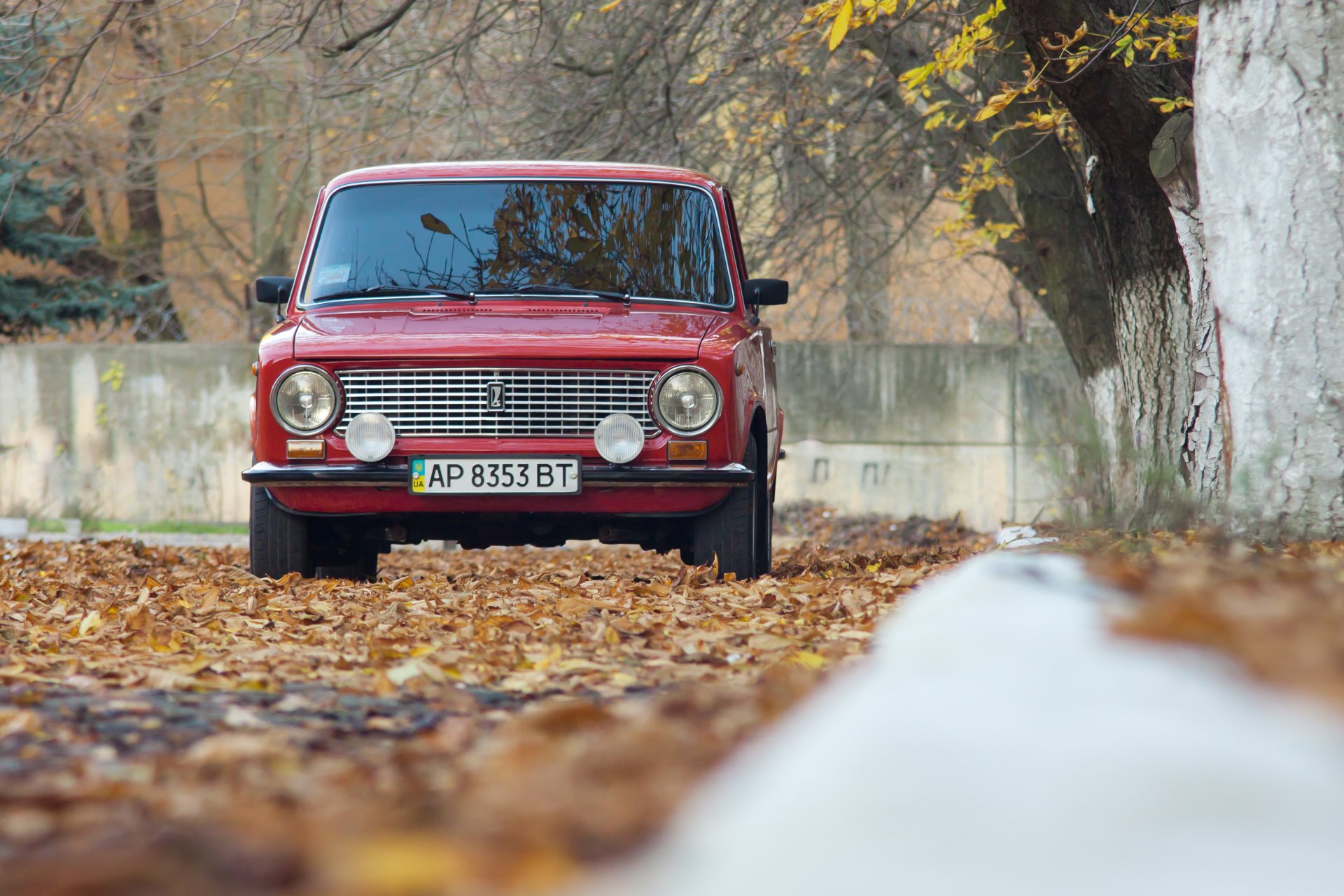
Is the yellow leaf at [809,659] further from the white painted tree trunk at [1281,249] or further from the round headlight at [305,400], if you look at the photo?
the round headlight at [305,400]

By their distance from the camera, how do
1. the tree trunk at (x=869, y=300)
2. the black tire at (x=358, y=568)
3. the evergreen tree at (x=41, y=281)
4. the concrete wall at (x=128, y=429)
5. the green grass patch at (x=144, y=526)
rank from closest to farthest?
the black tire at (x=358, y=568), the green grass patch at (x=144, y=526), the concrete wall at (x=128, y=429), the tree trunk at (x=869, y=300), the evergreen tree at (x=41, y=281)

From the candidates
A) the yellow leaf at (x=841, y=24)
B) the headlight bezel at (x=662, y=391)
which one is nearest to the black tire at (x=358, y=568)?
the headlight bezel at (x=662, y=391)

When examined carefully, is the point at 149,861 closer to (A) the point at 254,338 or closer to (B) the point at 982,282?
(A) the point at 254,338

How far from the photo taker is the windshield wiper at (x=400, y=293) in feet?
21.1

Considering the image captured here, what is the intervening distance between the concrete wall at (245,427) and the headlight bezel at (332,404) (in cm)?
821

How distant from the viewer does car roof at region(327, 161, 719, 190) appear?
6.75m

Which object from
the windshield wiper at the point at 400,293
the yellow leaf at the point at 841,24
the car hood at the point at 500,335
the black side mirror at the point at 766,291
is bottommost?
the car hood at the point at 500,335

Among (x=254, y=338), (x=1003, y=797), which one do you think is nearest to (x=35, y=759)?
(x=1003, y=797)

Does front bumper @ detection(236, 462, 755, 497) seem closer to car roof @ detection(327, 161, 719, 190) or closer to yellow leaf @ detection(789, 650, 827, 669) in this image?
car roof @ detection(327, 161, 719, 190)

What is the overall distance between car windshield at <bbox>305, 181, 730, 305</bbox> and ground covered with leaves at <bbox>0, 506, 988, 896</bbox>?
1.32 metres

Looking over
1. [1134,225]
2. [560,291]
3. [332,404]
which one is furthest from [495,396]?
[1134,225]

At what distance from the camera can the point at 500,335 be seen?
5.94m

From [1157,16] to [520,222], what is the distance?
3353 mm

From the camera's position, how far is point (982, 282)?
1856 centimetres
